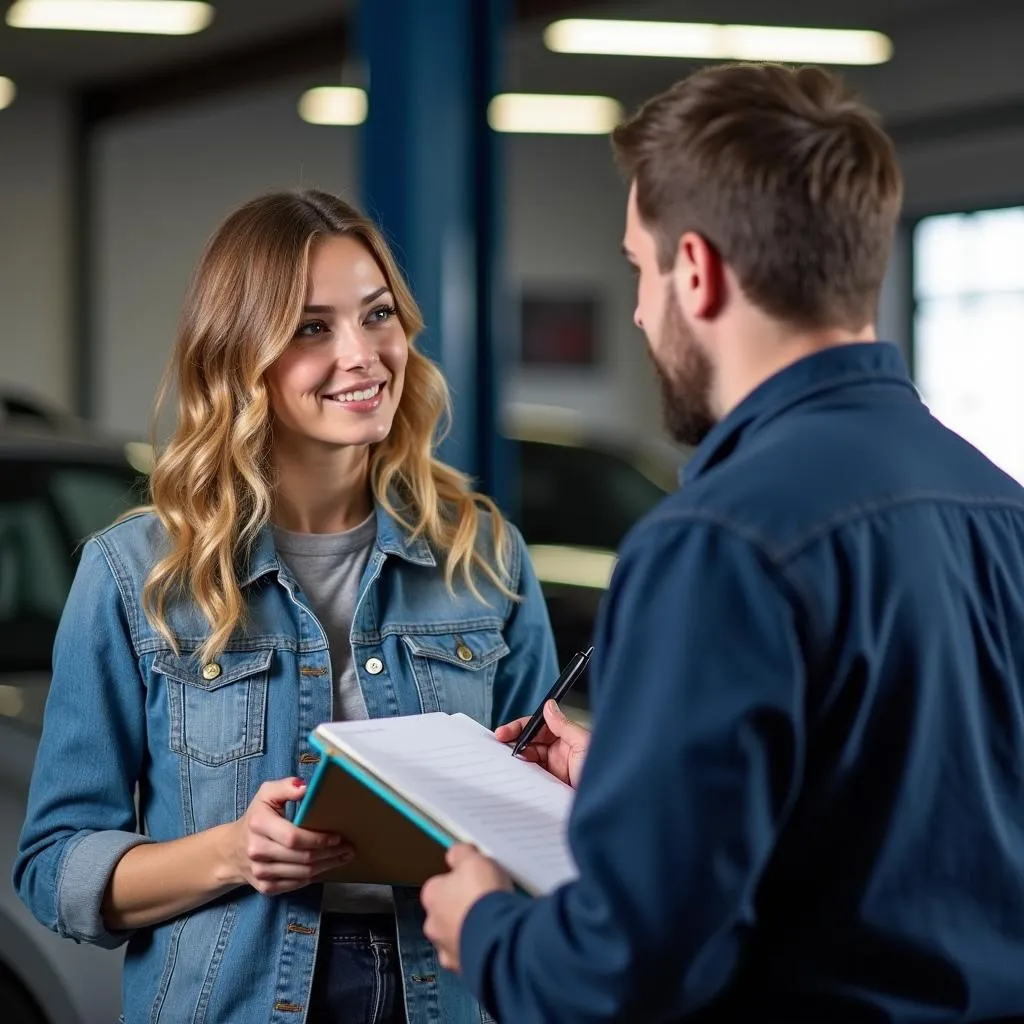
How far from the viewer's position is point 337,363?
213 centimetres

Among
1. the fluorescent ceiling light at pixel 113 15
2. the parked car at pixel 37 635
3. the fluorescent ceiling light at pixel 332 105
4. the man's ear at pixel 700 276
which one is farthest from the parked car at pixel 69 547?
the fluorescent ceiling light at pixel 332 105

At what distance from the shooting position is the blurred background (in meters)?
9.38

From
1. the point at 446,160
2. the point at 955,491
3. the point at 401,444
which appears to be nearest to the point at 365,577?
the point at 401,444

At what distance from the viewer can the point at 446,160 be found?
141 inches

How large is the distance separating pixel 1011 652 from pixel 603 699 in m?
0.34

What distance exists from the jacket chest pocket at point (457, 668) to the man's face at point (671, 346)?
83 centimetres

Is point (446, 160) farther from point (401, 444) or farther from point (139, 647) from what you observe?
point (139, 647)

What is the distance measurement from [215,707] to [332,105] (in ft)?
33.1

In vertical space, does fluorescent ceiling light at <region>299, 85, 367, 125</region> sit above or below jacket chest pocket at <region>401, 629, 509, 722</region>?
above

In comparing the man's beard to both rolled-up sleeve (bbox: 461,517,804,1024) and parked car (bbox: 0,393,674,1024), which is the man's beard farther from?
parked car (bbox: 0,393,674,1024)

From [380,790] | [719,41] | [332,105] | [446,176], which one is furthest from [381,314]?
[332,105]

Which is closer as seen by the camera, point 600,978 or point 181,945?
point 600,978

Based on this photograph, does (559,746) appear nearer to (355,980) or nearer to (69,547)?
(355,980)

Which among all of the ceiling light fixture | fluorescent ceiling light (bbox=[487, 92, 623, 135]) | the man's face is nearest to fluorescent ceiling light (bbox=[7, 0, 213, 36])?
the ceiling light fixture
